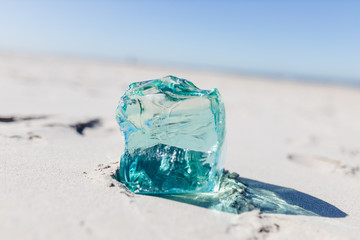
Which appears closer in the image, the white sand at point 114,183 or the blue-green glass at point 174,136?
the white sand at point 114,183

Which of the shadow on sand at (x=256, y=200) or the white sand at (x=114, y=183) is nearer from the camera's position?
the white sand at (x=114, y=183)

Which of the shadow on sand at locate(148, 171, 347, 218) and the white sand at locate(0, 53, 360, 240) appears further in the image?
the shadow on sand at locate(148, 171, 347, 218)

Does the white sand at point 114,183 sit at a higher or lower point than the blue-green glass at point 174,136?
lower

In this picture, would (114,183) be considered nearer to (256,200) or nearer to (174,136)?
(174,136)

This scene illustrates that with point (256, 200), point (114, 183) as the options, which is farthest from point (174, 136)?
point (256, 200)

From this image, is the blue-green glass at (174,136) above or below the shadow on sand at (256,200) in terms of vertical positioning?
above
